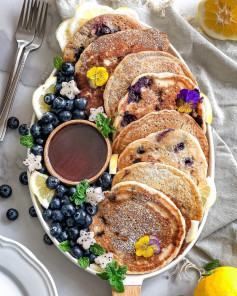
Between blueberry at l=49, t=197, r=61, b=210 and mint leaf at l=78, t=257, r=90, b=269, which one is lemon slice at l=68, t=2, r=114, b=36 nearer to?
blueberry at l=49, t=197, r=61, b=210

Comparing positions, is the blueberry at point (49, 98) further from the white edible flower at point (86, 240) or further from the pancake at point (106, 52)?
the white edible flower at point (86, 240)

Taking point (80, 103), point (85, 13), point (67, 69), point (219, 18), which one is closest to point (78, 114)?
point (80, 103)

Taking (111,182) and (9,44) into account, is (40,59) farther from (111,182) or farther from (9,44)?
(111,182)

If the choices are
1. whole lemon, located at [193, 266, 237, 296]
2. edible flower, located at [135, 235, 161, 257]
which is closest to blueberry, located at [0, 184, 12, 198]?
edible flower, located at [135, 235, 161, 257]

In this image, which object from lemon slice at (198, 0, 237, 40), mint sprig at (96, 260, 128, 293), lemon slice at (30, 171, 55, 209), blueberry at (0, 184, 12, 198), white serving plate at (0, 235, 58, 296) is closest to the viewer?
white serving plate at (0, 235, 58, 296)

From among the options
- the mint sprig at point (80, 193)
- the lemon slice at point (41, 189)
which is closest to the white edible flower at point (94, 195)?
the mint sprig at point (80, 193)

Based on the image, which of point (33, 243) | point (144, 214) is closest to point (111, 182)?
point (144, 214)

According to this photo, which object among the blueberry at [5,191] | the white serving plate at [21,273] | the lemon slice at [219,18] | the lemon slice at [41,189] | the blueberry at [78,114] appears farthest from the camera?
the lemon slice at [219,18]
